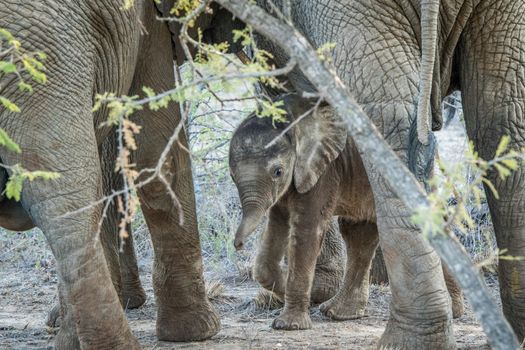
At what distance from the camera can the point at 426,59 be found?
13.5 ft

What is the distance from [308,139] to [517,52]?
1577 mm

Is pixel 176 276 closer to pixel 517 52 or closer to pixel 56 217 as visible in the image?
pixel 56 217

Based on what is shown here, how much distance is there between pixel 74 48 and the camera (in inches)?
181

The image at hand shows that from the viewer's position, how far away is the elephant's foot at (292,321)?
6.11 metres

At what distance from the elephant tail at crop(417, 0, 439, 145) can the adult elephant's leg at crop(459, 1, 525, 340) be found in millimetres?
578

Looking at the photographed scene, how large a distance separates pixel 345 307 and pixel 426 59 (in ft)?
8.76

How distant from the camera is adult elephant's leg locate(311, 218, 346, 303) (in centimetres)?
694

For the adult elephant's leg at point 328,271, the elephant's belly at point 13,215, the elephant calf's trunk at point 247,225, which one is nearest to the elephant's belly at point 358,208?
the adult elephant's leg at point 328,271

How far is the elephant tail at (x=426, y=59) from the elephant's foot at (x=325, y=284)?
280 centimetres

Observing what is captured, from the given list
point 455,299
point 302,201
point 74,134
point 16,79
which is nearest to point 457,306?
point 455,299

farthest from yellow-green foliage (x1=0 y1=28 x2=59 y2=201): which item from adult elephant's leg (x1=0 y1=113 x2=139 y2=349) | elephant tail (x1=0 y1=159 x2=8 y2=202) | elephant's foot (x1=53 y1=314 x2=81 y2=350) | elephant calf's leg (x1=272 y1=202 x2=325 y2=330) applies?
elephant calf's leg (x1=272 y1=202 x2=325 y2=330)

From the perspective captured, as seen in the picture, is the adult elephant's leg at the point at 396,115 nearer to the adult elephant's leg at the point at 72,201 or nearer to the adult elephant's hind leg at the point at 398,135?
the adult elephant's hind leg at the point at 398,135

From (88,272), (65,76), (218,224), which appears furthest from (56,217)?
(218,224)

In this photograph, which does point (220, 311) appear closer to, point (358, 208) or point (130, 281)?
point (130, 281)
